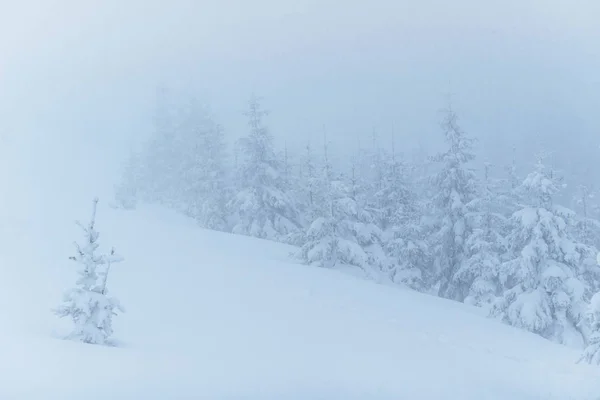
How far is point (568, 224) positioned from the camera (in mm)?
21516

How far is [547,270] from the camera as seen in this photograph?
19953 mm

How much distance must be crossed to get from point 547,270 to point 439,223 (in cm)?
1030

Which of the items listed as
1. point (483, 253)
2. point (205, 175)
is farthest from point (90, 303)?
point (205, 175)

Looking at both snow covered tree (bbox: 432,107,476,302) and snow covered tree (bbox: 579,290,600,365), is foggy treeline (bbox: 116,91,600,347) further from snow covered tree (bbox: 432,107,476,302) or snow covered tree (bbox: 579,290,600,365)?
snow covered tree (bbox: 579,290,600,365)

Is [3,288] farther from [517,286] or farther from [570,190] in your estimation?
[570,190]

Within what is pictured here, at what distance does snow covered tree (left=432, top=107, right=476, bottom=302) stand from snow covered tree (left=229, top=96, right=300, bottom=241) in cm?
934

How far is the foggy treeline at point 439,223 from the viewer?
20391 millimetres

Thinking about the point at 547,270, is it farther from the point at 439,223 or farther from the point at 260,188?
the point at 260,188

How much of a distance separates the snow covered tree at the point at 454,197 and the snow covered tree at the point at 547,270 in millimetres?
7797

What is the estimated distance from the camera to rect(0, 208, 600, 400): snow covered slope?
8688mm

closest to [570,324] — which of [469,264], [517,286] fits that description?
[517,286]

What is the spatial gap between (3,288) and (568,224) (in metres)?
20.4

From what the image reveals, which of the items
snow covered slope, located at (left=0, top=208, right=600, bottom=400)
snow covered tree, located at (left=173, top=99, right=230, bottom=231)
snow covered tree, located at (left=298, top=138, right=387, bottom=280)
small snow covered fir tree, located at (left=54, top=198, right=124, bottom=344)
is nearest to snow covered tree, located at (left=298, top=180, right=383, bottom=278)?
snow covered tree, located at (left=298, top=138, right=387, bottom=280)

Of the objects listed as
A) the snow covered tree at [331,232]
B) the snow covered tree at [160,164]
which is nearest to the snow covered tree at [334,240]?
the snow covered tree at [331,232]
